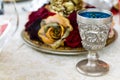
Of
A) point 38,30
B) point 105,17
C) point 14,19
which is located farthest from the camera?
point 14,19

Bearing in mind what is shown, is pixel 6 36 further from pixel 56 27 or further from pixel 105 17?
pixel 105 17

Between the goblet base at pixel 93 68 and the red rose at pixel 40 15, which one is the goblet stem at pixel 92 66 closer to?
the goblet base at pixel 93 68

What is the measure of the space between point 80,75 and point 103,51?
0.14 meters

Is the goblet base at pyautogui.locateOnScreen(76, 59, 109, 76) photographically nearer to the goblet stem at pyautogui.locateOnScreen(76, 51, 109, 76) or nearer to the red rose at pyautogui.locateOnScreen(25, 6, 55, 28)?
the goblet stem at pyautogui.locateOnScreen(76, 51, 109, 76)

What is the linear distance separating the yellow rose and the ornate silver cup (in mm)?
69

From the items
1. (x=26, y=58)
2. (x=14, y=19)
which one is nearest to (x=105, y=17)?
(x=26, y=58)

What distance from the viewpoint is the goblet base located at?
0.53 m

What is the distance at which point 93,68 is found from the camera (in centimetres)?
55

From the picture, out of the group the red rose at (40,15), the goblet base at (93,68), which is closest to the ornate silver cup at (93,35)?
the goblet base at (93,68)

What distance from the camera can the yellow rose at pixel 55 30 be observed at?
0.59 metres

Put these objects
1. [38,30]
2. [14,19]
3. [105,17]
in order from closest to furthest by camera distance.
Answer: [105,17], [38,30], [14,19]

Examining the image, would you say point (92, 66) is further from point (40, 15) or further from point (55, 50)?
point (40, 15)

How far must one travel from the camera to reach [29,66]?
57cm

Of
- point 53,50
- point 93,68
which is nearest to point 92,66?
point 93,68
